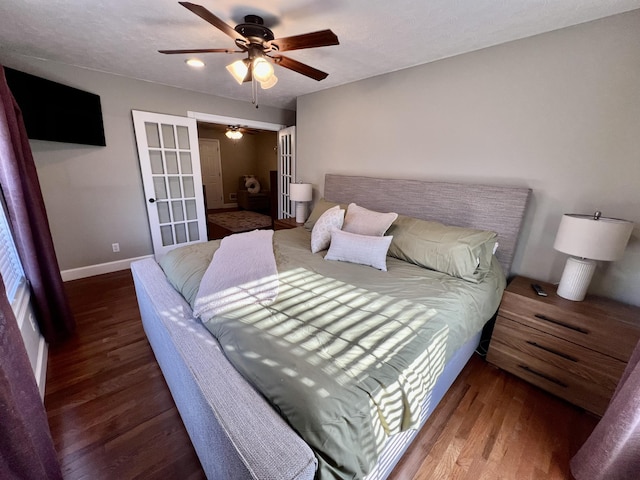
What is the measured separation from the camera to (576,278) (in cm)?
166

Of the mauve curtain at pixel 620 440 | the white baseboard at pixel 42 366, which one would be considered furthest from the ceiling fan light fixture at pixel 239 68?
the mauve curtain at pixel 620 440

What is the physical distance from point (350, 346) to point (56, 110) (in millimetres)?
3585

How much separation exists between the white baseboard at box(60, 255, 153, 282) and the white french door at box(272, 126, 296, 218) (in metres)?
2.41

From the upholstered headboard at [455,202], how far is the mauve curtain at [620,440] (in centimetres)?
111

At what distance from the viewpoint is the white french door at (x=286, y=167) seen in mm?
4109

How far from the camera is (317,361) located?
3.22 feet

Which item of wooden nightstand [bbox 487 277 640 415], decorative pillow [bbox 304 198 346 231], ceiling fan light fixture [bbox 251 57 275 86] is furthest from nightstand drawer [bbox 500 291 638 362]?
ceiling fan light fixture [bbox 251 57 275 86]

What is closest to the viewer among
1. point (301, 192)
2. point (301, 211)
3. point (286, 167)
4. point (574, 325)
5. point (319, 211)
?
point (574, 325)

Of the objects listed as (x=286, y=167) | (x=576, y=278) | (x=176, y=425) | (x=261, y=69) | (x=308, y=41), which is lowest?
(x=176, y=425)

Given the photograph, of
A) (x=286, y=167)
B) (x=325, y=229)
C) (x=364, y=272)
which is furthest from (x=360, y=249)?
(x=286, y=167)

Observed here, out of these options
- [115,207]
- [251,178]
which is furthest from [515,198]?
[251,178]

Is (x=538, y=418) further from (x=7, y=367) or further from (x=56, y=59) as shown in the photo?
(x=56, y=59)

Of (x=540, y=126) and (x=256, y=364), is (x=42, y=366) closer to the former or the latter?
(x=256, y=364)

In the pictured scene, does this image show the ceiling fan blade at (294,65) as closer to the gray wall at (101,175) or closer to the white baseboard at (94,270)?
the gray wall at (101,175)
